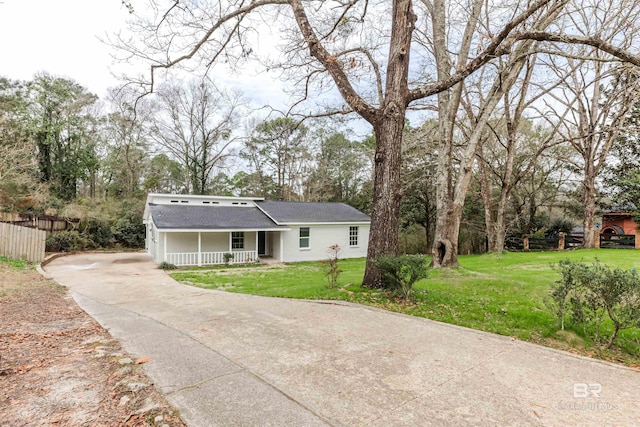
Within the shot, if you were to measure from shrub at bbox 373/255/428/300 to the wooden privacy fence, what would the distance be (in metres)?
14.7

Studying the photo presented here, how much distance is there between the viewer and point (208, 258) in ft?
53.9

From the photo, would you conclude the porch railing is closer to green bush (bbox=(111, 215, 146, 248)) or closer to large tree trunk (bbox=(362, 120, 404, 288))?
green bush (bbox=(111, 215, 146, 248))

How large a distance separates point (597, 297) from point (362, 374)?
332cm

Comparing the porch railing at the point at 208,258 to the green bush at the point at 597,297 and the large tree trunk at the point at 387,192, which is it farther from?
the green bush at the point at 597,297

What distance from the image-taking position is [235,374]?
3158mm

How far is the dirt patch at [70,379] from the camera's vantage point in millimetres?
2394

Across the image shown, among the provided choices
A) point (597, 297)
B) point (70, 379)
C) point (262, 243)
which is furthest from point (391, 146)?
point (262, 243)

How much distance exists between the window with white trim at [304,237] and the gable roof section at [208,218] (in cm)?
192

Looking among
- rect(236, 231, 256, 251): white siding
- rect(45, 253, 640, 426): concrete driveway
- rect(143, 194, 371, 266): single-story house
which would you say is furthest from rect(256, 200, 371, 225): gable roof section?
rect(45, 253, 640, 426): concrete driveway

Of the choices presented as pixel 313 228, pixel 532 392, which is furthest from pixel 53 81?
pixel 532 392

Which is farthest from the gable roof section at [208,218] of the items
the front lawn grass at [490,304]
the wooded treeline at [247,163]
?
the front lawn grass at [490,304]

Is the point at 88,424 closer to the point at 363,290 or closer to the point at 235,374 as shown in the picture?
the point at 235,374

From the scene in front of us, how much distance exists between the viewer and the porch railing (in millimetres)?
15384

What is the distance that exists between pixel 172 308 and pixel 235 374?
3.71 metres
